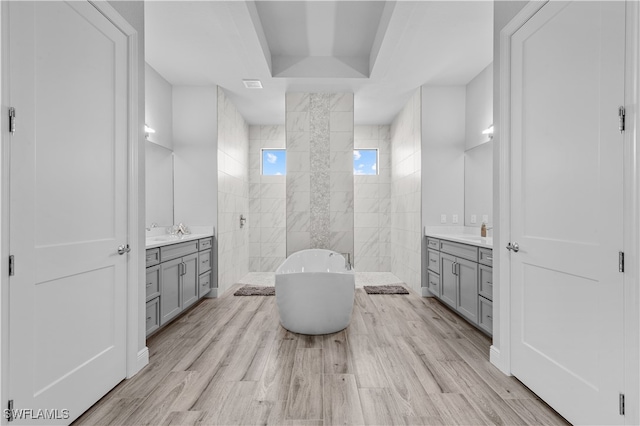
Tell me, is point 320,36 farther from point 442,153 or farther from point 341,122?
point 442,153

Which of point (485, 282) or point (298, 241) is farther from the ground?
point (298, 241)

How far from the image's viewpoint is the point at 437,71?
3826 mm

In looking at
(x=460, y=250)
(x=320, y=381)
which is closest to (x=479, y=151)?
(x=460, y=250)

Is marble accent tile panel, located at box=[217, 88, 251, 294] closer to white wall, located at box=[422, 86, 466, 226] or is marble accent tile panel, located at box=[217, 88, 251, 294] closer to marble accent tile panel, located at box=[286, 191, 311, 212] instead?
marble accent tile panel, located at box=[286, 191, 311, 212]

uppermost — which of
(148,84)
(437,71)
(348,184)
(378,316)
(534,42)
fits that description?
(437,71)

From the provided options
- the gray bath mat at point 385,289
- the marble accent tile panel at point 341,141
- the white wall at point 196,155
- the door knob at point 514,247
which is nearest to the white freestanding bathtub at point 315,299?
the door knob at point 514,247

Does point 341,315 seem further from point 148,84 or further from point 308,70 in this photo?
point 148,84

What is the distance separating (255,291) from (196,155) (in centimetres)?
203

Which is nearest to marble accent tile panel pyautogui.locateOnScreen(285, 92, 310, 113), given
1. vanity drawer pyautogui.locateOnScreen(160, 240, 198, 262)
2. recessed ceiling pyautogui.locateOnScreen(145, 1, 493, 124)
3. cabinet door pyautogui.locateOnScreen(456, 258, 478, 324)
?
recessed ceiling pyautogui.locateOnScreen(145, 1, 493, 124)

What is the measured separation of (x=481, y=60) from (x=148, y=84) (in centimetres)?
380

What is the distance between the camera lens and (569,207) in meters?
1.65

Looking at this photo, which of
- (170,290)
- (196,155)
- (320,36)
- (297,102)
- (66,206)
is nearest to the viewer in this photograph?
(66,206)

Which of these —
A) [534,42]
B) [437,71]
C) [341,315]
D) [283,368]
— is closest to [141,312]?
[283,368]

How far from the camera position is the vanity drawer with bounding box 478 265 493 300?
2713mm
